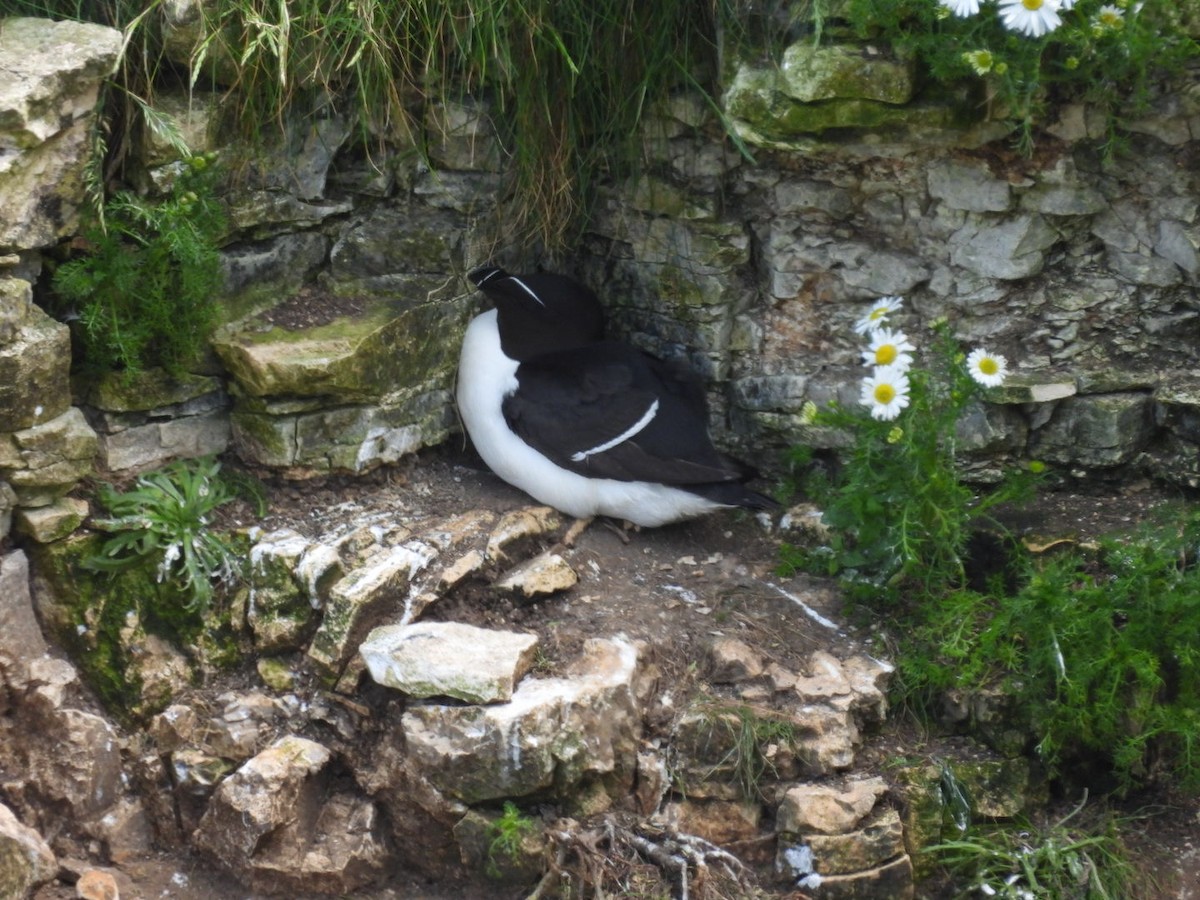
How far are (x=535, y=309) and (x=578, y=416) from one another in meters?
0.39

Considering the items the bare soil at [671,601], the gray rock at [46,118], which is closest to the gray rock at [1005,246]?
the bare soil at [671,601]

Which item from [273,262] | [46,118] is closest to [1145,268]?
[273,262]

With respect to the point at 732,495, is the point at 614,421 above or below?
above

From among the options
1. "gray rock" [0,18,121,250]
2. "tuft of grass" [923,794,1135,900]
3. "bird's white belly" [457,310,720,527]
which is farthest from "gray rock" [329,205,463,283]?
"tuft of grass" [923,794,1135,900]

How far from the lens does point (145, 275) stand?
3.77m

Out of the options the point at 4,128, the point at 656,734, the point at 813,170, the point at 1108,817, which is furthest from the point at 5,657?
the point at 1108,817

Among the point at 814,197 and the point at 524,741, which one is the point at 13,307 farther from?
the point at 814,197

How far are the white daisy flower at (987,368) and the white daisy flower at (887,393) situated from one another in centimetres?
24

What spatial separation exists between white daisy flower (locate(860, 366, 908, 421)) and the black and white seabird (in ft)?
A: 2.36

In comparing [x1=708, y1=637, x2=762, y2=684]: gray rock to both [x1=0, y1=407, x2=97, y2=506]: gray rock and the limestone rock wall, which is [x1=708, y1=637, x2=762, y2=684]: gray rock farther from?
[x1=0, y1=407, x2=97, y2=506]: gray rock

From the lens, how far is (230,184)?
3.95 meters

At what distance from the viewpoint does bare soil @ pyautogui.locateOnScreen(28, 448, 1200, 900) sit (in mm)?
3574

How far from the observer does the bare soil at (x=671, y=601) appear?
11.7 ft

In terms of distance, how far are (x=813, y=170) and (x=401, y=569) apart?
65.9 inches
